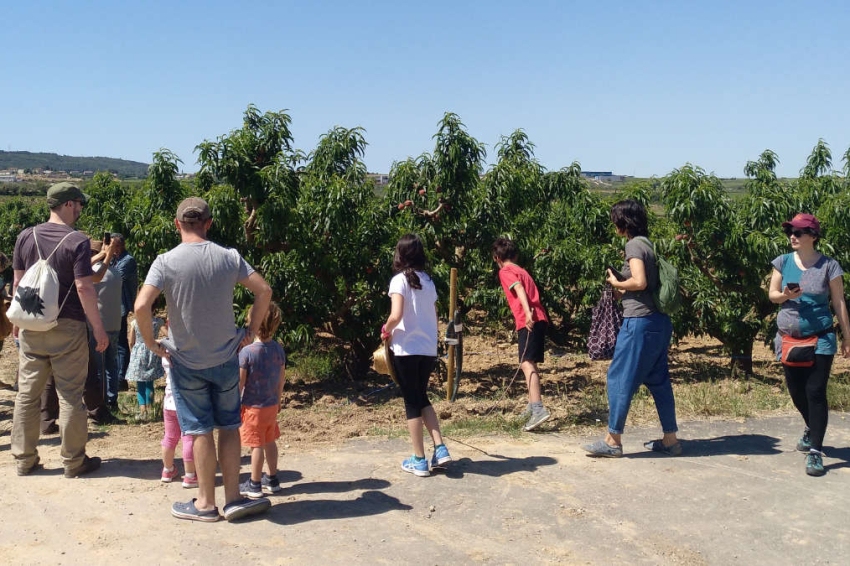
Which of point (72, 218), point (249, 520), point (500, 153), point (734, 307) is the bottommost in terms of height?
point (249, 520)

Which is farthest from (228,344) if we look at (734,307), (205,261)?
(734,307)

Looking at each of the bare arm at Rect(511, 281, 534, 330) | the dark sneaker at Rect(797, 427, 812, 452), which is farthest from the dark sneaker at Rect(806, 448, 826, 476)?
the bare arm at Rect(511, 281, 534, 330)

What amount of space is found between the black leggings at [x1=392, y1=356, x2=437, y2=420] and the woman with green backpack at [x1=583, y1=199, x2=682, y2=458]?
4.32 feet

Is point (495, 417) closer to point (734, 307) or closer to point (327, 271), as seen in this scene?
point (327, 271)

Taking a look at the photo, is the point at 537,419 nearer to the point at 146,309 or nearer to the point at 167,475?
the point at 167,475

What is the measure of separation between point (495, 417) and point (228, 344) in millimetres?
3016

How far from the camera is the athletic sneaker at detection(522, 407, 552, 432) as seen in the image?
606 centimetres

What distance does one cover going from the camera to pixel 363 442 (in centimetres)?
593

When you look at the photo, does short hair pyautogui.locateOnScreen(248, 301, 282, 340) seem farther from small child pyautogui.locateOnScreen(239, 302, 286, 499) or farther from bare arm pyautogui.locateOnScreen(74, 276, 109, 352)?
bare arm pyautogui.locateOnScreen(74, 276, 109, 352)

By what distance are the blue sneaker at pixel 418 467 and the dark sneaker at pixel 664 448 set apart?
1.76 metres

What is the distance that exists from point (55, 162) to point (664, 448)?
125 m

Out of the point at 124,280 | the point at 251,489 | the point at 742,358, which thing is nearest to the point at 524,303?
the point at 251,489

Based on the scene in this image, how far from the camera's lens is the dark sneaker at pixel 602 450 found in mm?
5496

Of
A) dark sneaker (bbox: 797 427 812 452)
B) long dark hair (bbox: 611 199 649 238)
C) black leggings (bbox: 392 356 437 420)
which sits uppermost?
long dark hair (bbox: 611 199 649 238)
